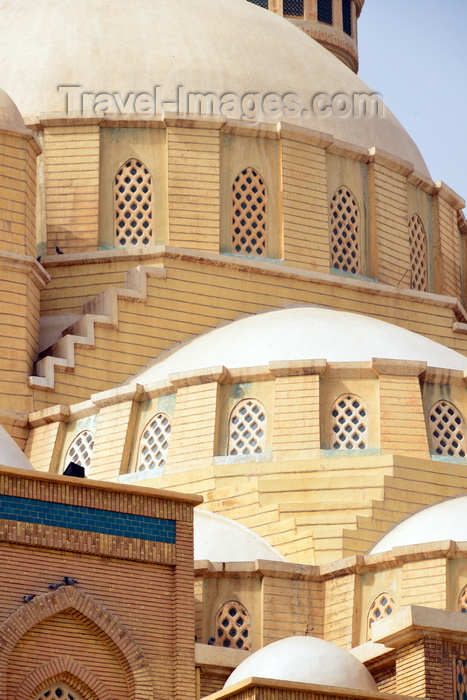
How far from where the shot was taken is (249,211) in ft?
120

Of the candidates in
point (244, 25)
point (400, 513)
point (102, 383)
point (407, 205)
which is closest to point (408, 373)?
point (400, 513)

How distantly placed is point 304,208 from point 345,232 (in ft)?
3.60

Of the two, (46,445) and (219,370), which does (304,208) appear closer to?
(219,370)

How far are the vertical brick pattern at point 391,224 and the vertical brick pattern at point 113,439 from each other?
7605 millimetres

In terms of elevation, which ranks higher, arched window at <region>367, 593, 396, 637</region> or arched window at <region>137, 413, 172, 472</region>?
arched window at <region>137, 413, 172, 472</region>

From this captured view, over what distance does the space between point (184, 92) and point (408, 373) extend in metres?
8.68

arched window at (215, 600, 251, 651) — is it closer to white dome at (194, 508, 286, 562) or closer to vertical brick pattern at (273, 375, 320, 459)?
white dome at (194, 508, 286, 562)

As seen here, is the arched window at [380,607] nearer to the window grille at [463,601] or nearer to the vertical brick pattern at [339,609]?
the vertical brick pattern at [339,609]

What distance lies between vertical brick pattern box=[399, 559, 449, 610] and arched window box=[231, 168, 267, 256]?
10.2 metres

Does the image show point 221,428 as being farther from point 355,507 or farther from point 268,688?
point 268,688

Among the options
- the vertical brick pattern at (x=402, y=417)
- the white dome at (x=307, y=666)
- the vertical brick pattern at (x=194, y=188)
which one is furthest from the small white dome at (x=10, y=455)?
the vertical brick pattern at (x=194, y=188)

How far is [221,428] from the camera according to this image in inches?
1212

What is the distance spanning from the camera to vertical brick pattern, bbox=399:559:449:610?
88.9ft

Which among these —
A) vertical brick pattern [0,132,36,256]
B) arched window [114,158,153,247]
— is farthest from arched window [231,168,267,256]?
vertical brick pattern [0,132,36,256]
